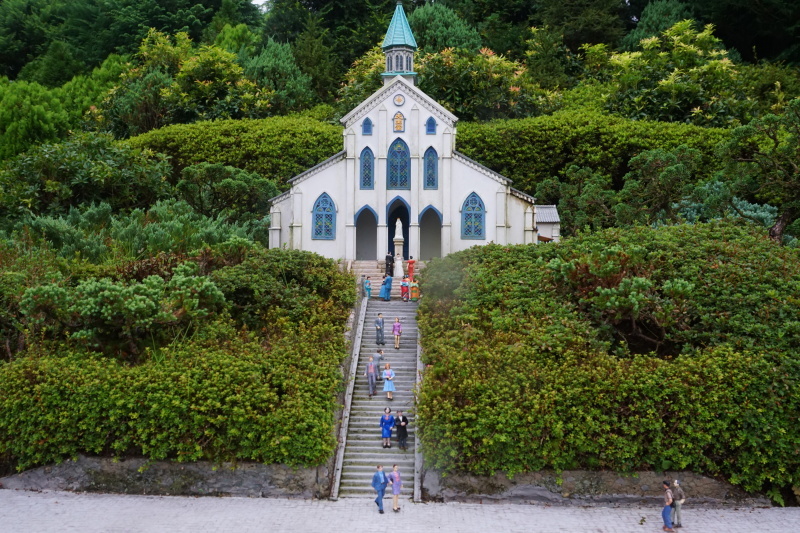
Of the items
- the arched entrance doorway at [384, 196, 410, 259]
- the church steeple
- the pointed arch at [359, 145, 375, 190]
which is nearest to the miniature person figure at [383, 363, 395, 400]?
the arched entrance doorway at [384, 196, 410, 259]

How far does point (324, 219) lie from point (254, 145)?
810 cm

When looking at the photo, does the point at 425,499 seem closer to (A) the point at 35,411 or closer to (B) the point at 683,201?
(A) the point at 35,411

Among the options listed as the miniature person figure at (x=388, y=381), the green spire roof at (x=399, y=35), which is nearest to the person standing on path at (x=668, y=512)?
the miniature person figure at (x=388, y=381)

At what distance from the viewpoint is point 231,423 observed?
19.8m

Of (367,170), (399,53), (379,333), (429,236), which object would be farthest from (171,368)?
(399,53)

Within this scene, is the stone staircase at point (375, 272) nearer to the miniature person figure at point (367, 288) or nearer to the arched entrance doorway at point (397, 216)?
the miniature person figure at point (367, 288)

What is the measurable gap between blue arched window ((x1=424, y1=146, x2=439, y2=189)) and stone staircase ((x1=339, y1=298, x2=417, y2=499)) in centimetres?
810

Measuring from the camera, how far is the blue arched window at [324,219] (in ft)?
111

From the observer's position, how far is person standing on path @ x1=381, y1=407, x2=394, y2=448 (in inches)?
825

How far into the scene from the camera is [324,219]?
33.9 m

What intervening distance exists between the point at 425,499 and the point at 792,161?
19.8 m

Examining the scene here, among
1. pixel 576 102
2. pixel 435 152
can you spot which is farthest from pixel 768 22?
pixel 435 152

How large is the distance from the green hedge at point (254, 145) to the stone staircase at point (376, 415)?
47.5ft

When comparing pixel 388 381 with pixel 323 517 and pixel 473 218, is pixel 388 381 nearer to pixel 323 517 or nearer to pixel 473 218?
pixel 323 517
